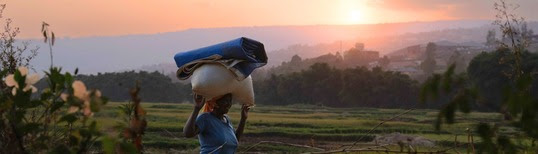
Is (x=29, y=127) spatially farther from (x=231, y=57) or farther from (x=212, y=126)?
(x=212, y=126)

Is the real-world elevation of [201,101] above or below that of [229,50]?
below

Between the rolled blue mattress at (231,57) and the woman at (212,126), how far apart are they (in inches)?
8.2

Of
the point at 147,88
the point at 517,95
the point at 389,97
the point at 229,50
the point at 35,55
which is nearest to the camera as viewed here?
the point at 517,95

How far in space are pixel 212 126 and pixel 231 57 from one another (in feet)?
1.59

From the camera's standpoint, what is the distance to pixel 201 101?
12.7 feet

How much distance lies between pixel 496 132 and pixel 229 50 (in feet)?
8.43

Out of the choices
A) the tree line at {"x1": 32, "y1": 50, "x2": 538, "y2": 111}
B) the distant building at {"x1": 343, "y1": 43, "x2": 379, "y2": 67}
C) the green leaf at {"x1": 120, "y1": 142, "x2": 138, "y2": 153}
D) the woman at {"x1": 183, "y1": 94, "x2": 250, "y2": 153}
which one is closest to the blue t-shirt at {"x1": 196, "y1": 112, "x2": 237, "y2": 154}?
the woman at {"x1": 183, "y1": 94, "x2": 250, "y2": 153}

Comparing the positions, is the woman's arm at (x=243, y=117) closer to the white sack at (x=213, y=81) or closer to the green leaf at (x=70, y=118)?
the white sack at (x=213, y=81)

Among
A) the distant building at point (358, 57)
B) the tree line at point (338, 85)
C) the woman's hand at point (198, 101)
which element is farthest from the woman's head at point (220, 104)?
the distant building at point (358, 57)

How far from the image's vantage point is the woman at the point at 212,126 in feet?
12.6

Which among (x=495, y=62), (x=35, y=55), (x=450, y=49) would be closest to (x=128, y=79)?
(x=495, y=62)

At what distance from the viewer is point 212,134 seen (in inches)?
155

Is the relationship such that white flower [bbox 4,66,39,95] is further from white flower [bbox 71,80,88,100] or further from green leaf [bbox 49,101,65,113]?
white flower [bbox 71,80,88,100]

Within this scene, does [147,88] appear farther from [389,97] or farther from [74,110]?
[74,110]
